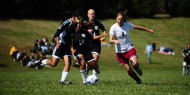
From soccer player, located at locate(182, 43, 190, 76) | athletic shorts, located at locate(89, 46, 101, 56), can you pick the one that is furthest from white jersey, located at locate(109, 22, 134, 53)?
soccer player, located at locate(182, 43, 190, 76)

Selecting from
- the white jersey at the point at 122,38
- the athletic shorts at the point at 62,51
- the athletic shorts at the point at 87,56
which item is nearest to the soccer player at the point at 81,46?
the athletic shorts at the point at 87,56

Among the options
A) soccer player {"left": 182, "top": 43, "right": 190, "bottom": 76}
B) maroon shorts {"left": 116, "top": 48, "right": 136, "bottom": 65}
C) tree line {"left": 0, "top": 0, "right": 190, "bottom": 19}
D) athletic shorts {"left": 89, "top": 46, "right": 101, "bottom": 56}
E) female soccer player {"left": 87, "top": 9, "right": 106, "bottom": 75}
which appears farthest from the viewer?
tree line {"left": 0, "top": 0, "right": 190, "bottom": 19}

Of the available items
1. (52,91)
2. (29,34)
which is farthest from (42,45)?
(52,91)

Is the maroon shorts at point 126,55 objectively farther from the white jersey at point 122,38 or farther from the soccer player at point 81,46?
the soccer player at point 81,46

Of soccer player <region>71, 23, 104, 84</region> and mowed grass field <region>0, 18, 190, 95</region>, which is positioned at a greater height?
soccer player <region>71, 23, 104, 84</region>

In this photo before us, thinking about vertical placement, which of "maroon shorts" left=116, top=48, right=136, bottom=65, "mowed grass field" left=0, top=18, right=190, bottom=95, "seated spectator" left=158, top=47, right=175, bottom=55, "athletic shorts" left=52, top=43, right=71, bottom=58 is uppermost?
"athletic shorts" left=52, top=43, right=71, bottom=58

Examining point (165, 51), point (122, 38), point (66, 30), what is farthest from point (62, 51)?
point (165, 51)

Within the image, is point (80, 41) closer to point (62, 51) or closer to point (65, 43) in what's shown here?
point (65, 43)

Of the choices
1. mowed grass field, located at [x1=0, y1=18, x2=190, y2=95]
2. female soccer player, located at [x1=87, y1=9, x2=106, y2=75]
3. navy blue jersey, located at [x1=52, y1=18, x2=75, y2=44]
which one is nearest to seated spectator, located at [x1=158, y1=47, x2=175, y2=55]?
mowed grass field, located at [x1=0, y1=18, x2=190, y2=95]

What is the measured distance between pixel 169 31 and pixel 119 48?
59.3 meters

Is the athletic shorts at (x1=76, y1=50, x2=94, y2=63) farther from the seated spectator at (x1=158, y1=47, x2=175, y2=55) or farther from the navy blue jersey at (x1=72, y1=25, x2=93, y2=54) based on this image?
the seated spectator at (x1=158, y1=47, x2=175, y2=55)

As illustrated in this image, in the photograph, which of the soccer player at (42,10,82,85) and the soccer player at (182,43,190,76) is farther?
the soccer player at (182,43,190,76)

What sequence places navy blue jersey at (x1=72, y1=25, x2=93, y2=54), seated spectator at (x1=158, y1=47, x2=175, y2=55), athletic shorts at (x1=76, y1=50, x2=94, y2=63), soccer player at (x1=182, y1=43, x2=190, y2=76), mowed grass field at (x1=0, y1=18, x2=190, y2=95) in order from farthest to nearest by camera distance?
seated spectator at (x1=158, y1=47, x2=175, y2=55), mowed grass field at (x1=0, y1=18, x2=190, y2=95), soccer player at (x1=182, y1=43, x2=190, y2=76), athletic shorts at (x1=76, y1=50, x2=94, y2=63), navy blue jersey at (x1=72, y1=25, x2=93, y2=54)

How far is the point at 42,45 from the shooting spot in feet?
135
